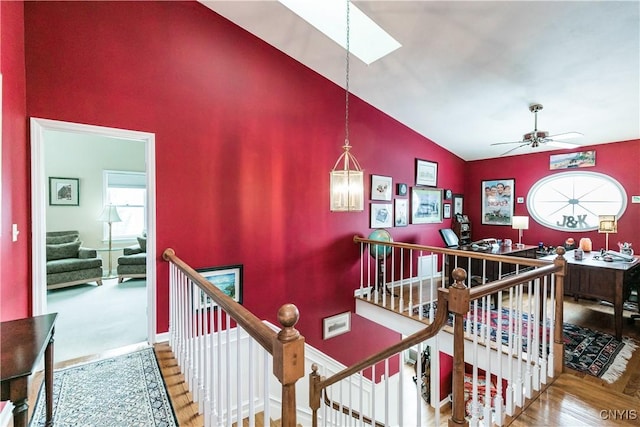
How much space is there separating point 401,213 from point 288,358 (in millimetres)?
4556

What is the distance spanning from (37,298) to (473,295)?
3.28m

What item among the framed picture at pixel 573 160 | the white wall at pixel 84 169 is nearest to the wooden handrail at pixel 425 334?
the framed picture at pixel 573 160

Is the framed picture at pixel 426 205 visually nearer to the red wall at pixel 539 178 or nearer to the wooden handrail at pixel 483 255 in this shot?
the red wall at pixel 539 178

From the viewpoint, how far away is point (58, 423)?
70.3 inches

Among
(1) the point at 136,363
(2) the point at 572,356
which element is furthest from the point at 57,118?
(2) the point at 572,356

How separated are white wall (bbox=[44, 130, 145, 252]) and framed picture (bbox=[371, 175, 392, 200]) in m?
4.91

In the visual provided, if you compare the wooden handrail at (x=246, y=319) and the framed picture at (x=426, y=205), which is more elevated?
the framed picture at (x=426, y=205)

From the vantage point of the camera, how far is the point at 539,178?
562 cm

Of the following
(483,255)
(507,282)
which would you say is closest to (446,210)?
(483,255)

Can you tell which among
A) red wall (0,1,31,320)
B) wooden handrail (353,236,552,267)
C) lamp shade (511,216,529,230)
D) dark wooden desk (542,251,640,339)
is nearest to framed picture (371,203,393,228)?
wooden handrail (353,236,552,267)

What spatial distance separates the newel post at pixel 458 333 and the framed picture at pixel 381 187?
3221 mm

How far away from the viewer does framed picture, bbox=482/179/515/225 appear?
237 inches

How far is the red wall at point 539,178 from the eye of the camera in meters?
4.63

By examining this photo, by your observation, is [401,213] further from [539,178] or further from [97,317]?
[97,317]
